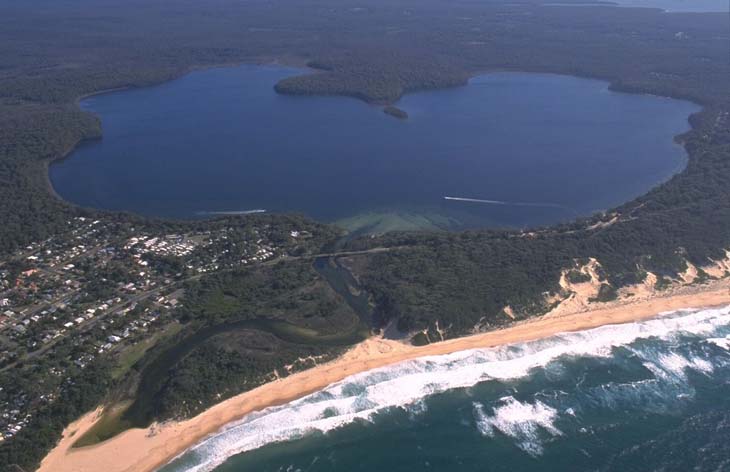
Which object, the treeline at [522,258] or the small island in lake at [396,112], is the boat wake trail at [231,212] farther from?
the small island in lake at [396,112]

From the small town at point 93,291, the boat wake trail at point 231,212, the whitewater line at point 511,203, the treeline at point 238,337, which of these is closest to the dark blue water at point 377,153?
the whitewater line at point 511,203

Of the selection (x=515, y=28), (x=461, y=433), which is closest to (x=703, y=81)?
(x=515, y=28)

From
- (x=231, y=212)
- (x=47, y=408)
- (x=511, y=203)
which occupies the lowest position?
(x=231, y=212)

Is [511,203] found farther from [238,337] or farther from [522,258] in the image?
[238,337]

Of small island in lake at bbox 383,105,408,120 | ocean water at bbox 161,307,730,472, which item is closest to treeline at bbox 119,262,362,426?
ocean water at bbox 161,307,730,472

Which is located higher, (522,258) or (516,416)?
(522,258)

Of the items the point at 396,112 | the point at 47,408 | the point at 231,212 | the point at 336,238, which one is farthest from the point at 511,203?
the point at 47,408

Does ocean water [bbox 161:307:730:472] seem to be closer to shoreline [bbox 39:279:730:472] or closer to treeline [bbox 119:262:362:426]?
shoreline [bbox 39:279:730:472]
